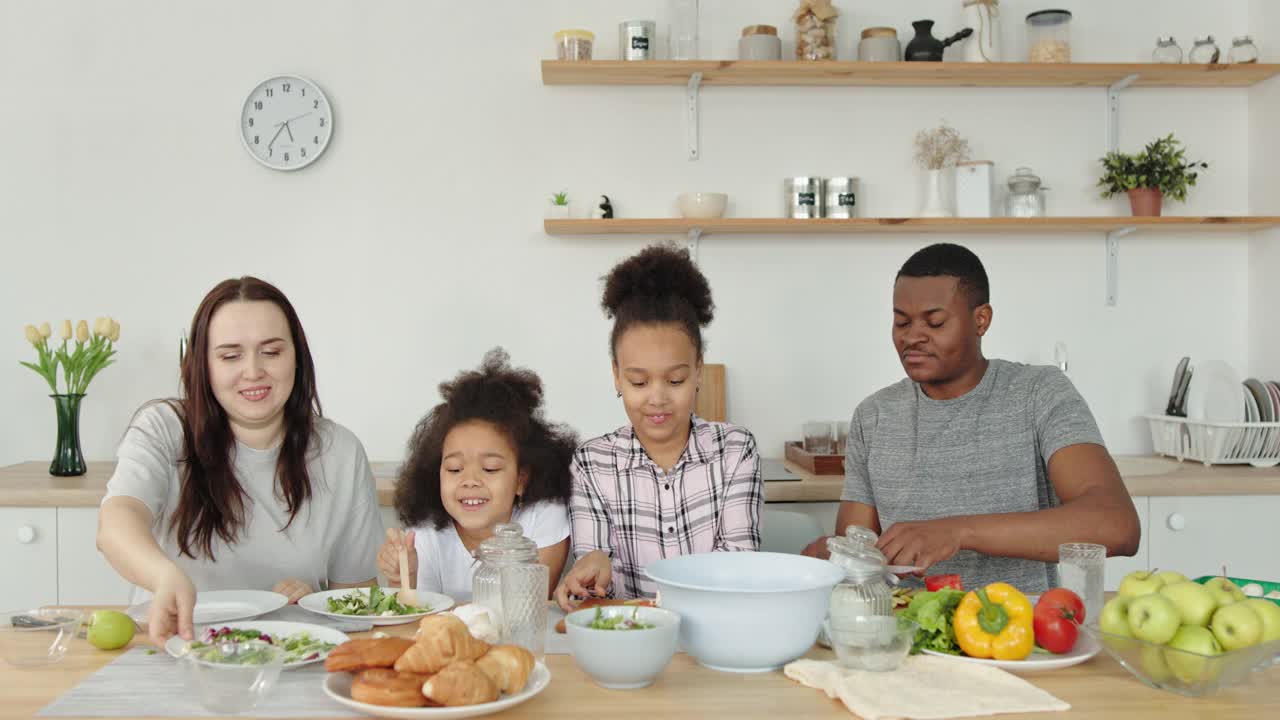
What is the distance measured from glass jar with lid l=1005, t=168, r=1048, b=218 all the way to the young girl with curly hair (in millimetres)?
1730

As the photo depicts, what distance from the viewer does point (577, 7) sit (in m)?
3.06

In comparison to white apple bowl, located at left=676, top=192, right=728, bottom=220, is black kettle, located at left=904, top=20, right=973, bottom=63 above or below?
above

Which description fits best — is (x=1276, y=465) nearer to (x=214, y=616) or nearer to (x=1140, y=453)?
(x=1140, y=453)

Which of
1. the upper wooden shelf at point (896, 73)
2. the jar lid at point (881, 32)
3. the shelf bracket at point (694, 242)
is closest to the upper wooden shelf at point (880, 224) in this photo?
the shelf bracket at point (694, 242)

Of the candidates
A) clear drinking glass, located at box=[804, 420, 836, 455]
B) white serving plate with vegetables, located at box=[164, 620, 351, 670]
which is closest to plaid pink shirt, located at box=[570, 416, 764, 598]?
white serving plate with vegetables, located at box=[164, 620, 351, 670]

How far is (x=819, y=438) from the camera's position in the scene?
2908 mm

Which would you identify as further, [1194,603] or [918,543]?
[918,543]

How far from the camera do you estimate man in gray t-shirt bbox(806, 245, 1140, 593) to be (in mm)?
1741

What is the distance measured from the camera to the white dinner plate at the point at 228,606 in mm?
1341

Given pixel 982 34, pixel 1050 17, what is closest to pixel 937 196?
pixel 982 34

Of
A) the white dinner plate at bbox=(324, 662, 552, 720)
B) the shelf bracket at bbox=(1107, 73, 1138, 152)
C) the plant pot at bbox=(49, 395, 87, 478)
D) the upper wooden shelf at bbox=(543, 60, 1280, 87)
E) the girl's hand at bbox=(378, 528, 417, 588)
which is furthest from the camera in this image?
the shelf bracket at bbox=(1107, 73, 1138, 152)

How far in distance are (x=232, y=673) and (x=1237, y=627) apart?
0.97m

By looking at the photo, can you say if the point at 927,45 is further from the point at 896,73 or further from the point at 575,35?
the point at 575,35

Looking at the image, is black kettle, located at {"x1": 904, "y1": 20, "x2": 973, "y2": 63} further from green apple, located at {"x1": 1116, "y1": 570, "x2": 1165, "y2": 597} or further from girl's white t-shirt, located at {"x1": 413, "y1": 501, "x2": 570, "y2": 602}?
green apple, located at {"x1": 1116, "y1": 570, "x2": 1165, "y2": 597}
